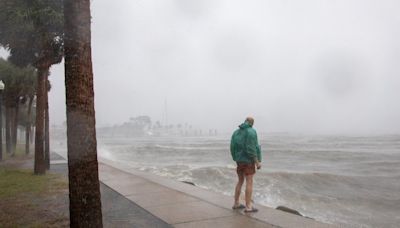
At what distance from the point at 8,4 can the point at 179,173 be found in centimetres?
968

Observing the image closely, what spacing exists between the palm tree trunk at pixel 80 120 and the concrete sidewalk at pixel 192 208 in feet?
8.06

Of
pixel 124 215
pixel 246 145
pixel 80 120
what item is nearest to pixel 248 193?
pixel 246 145

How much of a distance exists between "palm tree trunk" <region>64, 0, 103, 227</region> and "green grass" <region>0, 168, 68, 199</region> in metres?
5.84

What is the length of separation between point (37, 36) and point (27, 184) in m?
4.83

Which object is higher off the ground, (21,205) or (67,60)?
(67,60)

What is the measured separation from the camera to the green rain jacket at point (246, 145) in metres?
7.07

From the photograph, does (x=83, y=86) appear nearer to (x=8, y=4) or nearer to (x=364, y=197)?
(x=8, y=4)

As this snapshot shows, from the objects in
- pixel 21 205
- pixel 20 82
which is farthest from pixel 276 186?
pixel 20 82

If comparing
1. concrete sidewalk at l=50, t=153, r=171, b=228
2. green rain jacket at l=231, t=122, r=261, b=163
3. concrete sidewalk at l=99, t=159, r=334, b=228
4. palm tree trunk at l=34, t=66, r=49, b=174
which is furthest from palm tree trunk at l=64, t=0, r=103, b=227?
palm tree trunk at l=34, t=66, r=49, b=174

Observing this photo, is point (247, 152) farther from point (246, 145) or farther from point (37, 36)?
point (37, 36)

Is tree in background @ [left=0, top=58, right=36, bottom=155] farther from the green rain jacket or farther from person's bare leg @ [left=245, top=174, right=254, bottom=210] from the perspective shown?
person's bare leg @ [left=245, top=174, right=254, bottom=210]

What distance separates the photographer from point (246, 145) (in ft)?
23.3

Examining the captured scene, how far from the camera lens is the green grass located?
A: 387 inches

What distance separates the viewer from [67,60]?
438 cm
